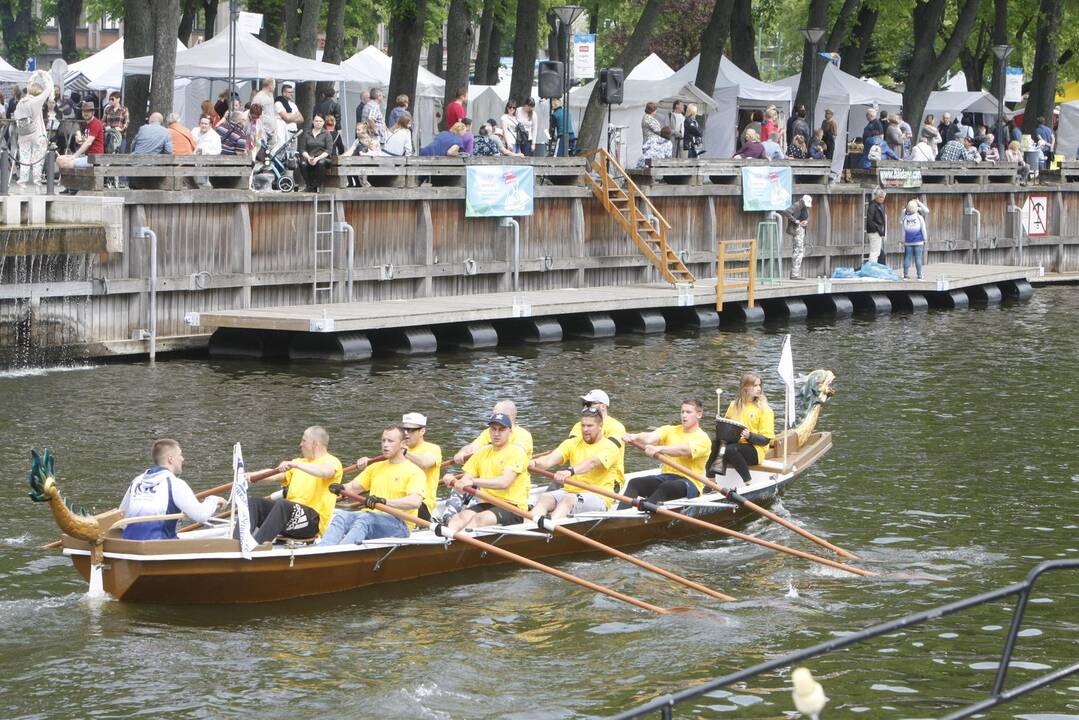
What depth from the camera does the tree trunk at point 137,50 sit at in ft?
113

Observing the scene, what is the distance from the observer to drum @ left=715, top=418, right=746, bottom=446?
18.6 metres

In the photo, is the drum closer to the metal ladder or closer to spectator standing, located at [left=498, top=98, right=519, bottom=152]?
the metal ladder

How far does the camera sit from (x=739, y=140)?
4469 cm

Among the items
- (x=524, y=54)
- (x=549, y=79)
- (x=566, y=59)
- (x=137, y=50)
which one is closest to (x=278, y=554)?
(x=549, y=79)

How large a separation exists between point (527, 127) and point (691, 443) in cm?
1894

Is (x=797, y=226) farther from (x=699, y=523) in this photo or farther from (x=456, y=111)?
(x=699, y=523)

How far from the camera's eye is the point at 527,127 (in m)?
35.7

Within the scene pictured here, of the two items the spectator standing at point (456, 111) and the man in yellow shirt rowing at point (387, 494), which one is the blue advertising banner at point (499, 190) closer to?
the spectator standing at point (456, 111)

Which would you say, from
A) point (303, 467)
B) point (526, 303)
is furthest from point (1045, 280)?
point (303, 467)

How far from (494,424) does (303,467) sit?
207cm

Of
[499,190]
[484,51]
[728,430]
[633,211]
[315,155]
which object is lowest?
[728,430]

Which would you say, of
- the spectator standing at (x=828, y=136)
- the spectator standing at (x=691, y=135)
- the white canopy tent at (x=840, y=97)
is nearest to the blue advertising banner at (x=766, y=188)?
the spectator standing at (x=691, y=135)

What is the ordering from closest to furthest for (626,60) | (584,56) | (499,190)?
(499,190)
(584,56)
(626,60)

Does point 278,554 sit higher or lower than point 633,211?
lower
